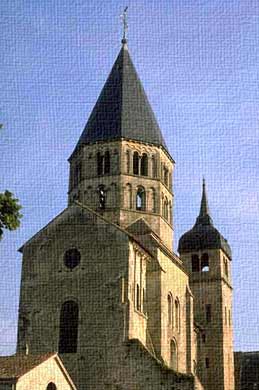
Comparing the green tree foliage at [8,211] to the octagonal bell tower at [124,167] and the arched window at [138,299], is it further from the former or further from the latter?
the octagonal bell tower at [124,167]

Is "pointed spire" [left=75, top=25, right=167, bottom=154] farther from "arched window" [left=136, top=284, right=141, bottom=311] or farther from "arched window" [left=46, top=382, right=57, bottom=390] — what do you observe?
"arched window" [left=46, top=382, right=57, bottom=390]

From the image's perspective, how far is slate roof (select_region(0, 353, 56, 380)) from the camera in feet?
84.5

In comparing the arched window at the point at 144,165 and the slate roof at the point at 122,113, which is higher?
the slate roof at the point at 122,113

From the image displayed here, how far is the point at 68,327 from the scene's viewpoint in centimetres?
3325

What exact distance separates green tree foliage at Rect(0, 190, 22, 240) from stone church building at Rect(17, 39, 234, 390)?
1669cm

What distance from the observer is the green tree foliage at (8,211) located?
15734 millimetres

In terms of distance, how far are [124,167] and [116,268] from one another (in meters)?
8.35

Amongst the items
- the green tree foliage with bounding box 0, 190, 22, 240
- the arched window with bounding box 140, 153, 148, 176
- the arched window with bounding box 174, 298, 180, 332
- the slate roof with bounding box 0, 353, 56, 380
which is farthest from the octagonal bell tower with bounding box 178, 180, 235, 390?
the green tree foliage with bounding box 0, 190, 22, 240

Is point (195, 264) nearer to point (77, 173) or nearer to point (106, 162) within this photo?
point (77, 173)

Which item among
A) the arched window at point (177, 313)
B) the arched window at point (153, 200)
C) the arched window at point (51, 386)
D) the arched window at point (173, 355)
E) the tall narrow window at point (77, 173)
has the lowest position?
the arched window at point (51, 386)

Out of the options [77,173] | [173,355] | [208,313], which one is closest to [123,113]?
[77,173]

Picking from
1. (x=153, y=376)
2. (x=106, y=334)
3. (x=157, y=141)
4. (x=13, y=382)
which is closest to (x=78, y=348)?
(x=106, y=334)

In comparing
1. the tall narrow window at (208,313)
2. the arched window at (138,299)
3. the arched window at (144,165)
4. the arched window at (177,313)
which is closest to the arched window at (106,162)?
the arched window at (144,165)

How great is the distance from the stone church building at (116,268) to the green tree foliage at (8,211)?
16692 millimetres
